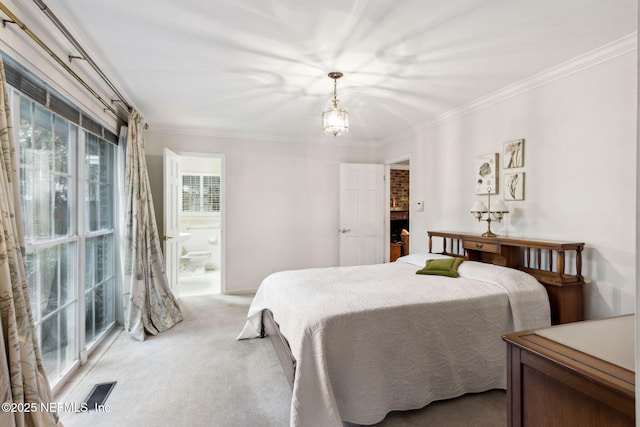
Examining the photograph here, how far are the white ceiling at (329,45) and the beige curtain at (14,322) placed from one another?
3.24 feet

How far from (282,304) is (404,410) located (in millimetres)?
1030

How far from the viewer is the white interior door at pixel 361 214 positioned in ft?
16.4

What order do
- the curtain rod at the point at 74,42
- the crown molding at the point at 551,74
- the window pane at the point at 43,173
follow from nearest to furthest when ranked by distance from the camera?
the curtain rod at the point at 74,42
the window pane at the point at 43,173
the crown molding at the point at 551,74

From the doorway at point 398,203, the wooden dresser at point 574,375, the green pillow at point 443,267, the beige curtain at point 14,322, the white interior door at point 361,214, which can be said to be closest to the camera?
the wooden dresser at point 574,375

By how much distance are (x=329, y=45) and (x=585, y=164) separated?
2146 mm

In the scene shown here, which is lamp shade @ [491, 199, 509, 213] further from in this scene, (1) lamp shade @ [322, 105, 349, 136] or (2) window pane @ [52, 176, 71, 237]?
(2) window pane @ [52, 176, 71, 237]

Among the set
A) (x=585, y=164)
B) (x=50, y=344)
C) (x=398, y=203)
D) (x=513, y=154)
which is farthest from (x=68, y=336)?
(x=398, y=203)

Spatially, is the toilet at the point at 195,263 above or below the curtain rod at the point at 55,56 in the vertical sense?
below

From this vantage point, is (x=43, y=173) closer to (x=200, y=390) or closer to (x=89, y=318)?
(x=89, y=318)

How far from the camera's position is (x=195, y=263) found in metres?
6.09

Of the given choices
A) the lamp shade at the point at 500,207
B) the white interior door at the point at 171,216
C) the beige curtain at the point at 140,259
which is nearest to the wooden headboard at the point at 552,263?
the lamp shade at the point at 500,207

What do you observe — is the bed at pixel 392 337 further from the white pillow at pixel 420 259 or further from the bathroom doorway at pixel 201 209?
the bathroom doorway at pixel 201 209

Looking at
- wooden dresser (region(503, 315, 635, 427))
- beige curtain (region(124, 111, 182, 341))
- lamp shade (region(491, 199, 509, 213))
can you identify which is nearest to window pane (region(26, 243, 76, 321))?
beige curtain (region(124, 111, 182, 341))

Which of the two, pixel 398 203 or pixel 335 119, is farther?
pixel 398 203
